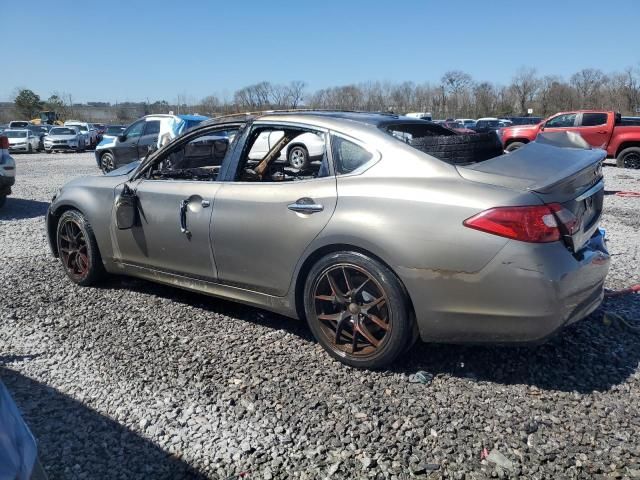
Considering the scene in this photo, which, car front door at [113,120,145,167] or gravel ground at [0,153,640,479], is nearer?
gravel ground at [0,153,640,479]

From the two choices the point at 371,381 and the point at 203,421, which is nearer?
the point at 203,421

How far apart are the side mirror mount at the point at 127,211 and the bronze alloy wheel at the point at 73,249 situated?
63 cm

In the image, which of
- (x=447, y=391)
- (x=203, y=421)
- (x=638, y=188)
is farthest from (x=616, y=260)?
(x=638, y=188)

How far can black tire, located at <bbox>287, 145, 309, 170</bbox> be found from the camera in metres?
4.41

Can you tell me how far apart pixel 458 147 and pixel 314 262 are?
1.15 meters

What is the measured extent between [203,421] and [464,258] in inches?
64.5

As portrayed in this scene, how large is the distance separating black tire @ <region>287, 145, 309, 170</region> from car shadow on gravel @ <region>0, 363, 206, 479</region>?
2373 mm

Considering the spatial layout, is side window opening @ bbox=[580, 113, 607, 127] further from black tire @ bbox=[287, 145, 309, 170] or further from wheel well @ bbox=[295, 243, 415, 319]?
wheel well @ bbox=[295, 243, 415, 319]

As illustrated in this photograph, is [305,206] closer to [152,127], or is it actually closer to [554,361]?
[554,361]

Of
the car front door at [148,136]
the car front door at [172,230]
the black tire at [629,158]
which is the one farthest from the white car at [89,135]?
the car front door at [172,230]

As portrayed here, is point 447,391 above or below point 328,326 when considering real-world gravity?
below

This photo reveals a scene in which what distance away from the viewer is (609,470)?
2451 mm

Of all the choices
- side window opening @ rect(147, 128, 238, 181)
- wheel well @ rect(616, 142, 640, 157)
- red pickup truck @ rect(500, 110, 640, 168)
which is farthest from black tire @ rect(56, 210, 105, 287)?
wheel well @ rect(616, 142, 640, 157)

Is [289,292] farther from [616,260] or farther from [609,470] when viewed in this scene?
[616,260]
